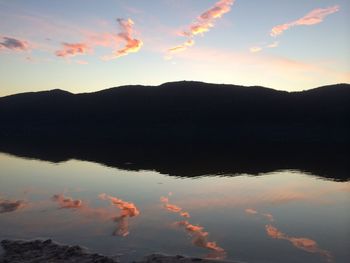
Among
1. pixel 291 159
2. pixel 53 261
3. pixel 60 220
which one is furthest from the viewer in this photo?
pixel 291 159

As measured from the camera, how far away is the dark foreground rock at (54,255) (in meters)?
18.9

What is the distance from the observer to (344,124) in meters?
176

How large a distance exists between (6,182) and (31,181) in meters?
2.80

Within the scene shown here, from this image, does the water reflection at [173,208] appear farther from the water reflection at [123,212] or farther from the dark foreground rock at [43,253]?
the dark foreground rock at [43,253]

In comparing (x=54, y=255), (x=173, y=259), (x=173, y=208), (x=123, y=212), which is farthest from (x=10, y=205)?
(x=173, y=259)

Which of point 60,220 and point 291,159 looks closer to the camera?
point 60,220

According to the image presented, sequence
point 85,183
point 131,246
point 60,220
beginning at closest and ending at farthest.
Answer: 1. point 131,246
2. point 60,220
3. point 85,183

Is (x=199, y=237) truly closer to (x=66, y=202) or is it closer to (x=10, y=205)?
(x=66, y=202)

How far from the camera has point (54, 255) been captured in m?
19.8

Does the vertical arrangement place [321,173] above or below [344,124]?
below

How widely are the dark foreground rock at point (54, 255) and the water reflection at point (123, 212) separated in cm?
477

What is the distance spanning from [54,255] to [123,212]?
1244 centimetres

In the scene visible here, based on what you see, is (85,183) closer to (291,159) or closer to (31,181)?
(31,181)

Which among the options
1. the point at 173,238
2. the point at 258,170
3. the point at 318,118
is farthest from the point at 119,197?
the point at 318,118
